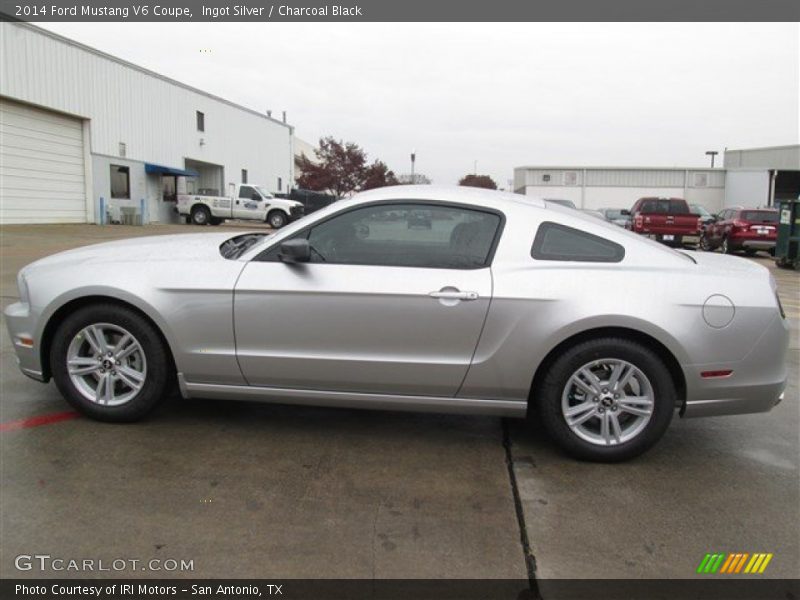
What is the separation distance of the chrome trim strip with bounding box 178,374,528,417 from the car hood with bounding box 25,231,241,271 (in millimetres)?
762

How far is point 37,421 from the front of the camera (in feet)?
13.0

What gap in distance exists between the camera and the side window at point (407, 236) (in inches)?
145

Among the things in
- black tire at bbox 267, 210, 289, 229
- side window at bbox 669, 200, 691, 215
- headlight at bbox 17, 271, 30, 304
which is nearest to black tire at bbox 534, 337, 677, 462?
headlight at bbox 17, 271, 30, 304

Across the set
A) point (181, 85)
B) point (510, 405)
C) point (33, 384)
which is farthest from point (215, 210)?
point (510, 405)

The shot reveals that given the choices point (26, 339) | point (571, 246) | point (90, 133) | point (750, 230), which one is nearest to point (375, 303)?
point (571, 246)

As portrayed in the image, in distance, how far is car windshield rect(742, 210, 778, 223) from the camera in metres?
18.9

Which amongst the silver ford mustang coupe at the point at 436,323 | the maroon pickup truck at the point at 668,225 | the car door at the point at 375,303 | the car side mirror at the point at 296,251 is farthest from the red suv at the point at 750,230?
the car side mirror at the point at 296,251

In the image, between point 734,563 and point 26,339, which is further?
point 26,339

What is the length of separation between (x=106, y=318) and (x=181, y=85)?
31.3m

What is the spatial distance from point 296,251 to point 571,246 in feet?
5.12

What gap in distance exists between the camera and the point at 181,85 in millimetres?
31781

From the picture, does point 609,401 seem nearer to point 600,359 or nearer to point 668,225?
point 600,359
